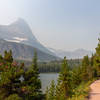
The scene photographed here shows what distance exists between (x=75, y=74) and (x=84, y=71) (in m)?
3.33

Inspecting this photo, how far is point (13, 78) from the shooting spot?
18609 mm

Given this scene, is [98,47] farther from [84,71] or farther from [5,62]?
[5,62]

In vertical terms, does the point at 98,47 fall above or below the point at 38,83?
above

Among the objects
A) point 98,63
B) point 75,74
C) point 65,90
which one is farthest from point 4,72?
point 75,74

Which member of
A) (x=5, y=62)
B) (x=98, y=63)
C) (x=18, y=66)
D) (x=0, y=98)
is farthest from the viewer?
(x=98, y=63)

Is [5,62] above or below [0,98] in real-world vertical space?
above

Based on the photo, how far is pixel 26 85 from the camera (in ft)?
63.6

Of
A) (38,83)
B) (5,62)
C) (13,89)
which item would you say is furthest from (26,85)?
(5,62)

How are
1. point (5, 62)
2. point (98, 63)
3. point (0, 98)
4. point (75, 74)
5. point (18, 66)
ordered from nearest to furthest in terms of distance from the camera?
1. point (0, 98)
2. point (18, 66)
3. point (5, 62)
4. point (98, 63)
5. point (75, 74)

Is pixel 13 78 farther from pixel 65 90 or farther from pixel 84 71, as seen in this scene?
pixel 84 71

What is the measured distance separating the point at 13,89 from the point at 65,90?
7.29 meters

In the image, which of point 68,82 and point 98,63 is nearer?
point 68,82

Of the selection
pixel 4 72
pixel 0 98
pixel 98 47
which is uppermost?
pixel 98 47

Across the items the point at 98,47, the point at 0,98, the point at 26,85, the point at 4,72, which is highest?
the point at 98,47
